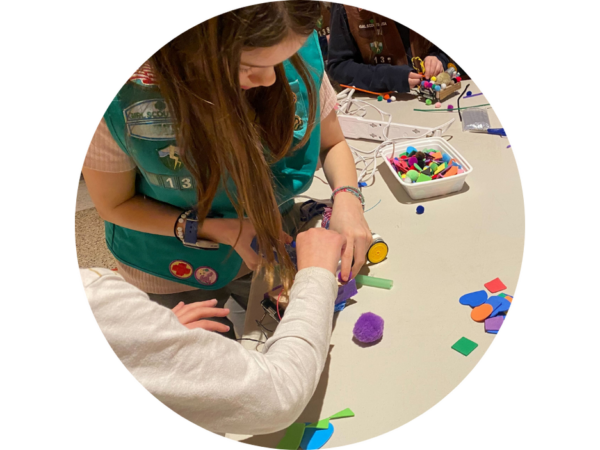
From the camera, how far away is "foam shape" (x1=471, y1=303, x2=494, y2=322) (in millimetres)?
602

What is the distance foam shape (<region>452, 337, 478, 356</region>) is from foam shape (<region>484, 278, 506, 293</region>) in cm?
10

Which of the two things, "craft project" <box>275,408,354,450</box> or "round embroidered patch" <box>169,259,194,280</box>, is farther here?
"round embroidered patch" <box>169,259,194,280</box>

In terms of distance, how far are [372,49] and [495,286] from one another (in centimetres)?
90

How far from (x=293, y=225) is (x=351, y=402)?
1.16 ft

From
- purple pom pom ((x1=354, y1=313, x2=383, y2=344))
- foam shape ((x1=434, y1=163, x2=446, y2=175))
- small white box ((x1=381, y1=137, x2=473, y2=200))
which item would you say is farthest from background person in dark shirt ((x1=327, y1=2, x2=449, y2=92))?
purple pom pom ((x1=354, y1=313, x2=383, y2=344))

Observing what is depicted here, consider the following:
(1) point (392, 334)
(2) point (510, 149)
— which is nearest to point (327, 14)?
(2) point (510, 149)

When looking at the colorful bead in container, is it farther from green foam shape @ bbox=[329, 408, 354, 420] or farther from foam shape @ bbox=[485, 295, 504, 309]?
green foam shape @ bbox=[329, 408, 354, 420]

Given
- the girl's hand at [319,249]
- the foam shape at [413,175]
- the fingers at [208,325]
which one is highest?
the girl's hand at [319,249]

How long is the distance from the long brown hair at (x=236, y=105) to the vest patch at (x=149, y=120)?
0.07 feet

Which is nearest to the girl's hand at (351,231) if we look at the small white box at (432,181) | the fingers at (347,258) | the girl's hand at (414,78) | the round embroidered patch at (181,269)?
the fingers at (347,258)

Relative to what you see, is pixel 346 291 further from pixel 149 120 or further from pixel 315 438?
pixel 149 120

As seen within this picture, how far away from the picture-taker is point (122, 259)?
733mm

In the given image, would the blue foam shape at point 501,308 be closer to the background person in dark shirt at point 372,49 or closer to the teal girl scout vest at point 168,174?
the teal girl scout vest at point 168,174

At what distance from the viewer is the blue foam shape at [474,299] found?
0.62m
